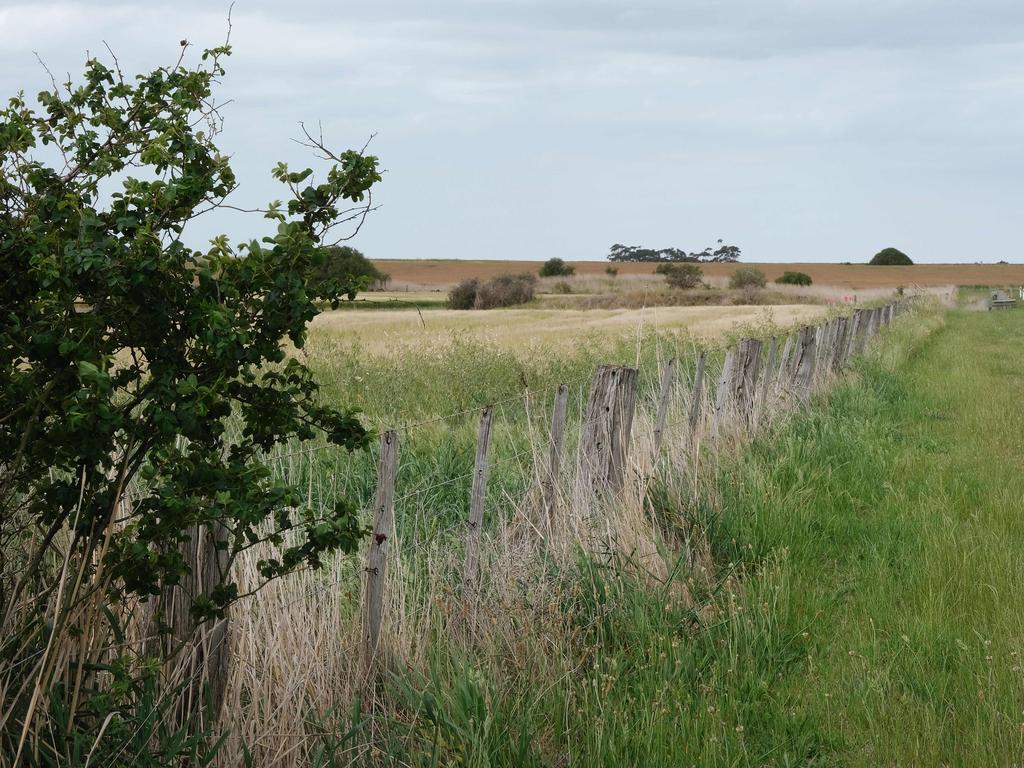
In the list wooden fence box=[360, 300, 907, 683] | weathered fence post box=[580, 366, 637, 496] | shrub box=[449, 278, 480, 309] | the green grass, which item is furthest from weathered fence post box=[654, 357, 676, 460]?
shrub box=[449, 278, 480, 309]

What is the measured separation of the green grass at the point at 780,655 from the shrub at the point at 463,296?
173 feet

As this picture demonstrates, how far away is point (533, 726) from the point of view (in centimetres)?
396

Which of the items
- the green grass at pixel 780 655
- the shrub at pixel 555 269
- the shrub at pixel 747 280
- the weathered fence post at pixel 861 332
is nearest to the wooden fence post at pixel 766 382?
the green grass at pixel 780 655

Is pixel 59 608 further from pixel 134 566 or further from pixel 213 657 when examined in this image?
pixel 213 657

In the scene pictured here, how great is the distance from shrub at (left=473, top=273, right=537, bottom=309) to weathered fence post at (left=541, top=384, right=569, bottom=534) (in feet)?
181

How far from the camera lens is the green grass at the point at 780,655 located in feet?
13.2

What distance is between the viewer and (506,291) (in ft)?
207

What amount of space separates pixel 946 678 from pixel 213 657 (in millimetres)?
3363

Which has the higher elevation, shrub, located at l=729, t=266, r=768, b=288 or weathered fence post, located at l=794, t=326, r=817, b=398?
shrub, located at l=729, t=266, r=768, b=288

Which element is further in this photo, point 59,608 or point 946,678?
point 946,678

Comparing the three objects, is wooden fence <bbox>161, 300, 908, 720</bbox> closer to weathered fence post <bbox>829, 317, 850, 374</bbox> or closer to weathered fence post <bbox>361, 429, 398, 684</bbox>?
weathered fence post <bbox>361, 429, 398, 684</bbox>

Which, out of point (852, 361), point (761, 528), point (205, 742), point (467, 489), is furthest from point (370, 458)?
point (852, 361)

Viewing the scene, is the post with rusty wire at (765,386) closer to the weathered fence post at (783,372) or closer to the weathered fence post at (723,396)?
the weathered fence post at (783,372)

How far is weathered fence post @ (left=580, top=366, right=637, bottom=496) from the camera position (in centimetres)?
646
